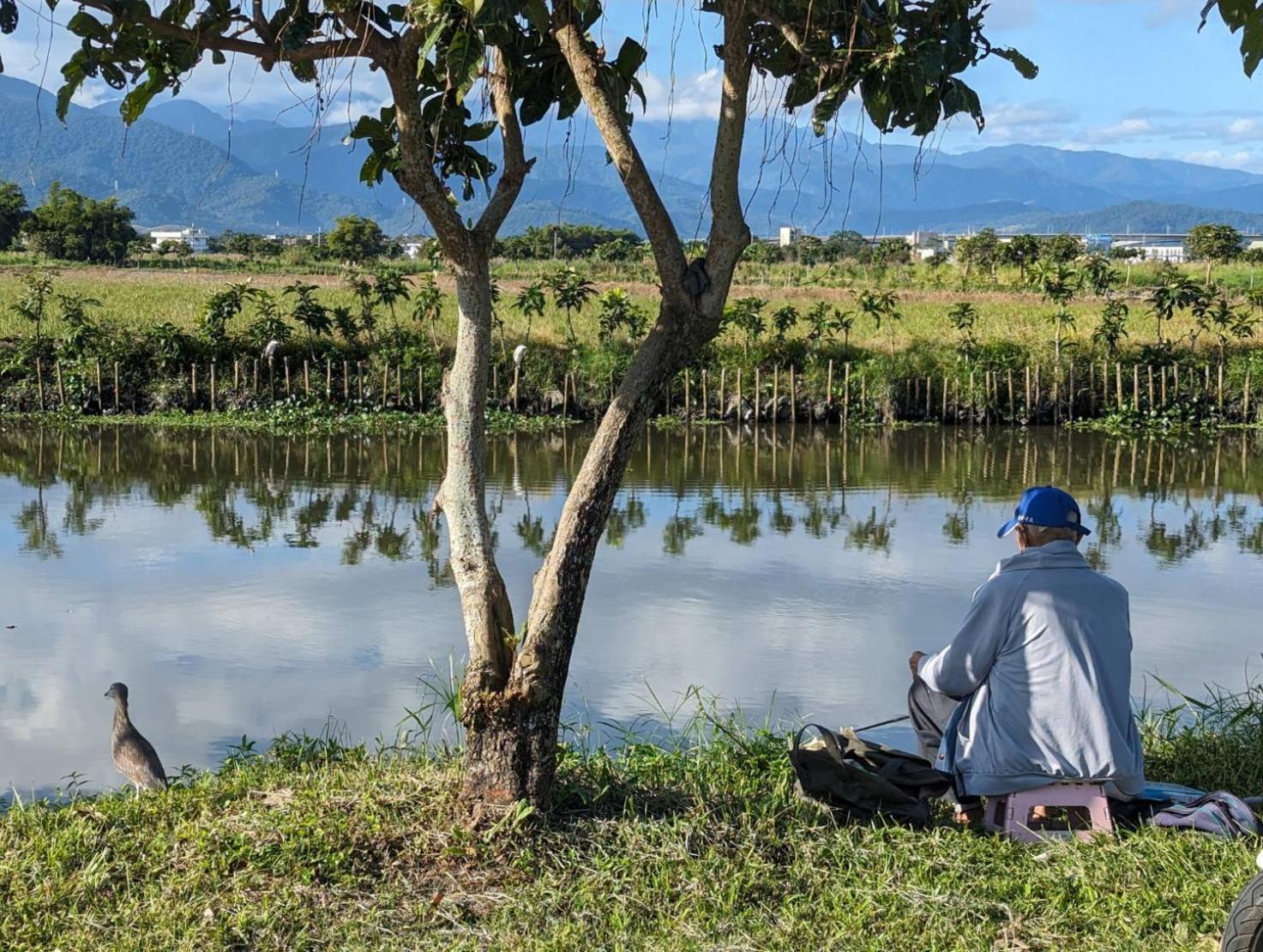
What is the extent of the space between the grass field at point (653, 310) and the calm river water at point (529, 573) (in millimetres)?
4524

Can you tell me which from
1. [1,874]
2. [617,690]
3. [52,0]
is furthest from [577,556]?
[617,690]

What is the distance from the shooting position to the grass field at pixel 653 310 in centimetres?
2253

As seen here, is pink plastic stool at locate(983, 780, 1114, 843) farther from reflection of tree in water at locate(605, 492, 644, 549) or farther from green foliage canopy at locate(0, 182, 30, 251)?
green foliage canopy at locate(0, 182, 30, 251)

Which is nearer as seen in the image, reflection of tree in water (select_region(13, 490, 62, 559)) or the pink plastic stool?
the pink plastic stool

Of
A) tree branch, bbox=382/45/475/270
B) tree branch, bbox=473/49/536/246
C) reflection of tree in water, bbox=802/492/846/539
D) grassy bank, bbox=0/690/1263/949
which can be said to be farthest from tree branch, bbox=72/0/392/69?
reflection of tree in water, bbox=802/492/846/539

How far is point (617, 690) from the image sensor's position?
667 cm

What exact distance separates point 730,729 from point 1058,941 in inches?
72.9

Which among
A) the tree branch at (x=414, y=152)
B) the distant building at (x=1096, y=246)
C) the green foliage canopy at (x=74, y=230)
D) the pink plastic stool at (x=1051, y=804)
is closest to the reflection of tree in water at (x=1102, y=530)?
the pink plastic stool at (x=1051, y=804)

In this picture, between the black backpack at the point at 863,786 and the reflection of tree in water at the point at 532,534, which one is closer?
the black backpack at the point at 863,786

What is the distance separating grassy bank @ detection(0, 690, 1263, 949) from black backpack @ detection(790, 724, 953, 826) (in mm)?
67

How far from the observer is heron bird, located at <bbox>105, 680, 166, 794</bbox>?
4570mm

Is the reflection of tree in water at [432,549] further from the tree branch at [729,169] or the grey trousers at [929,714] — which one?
the tree branch at [729,169]

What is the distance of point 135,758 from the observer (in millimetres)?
4684

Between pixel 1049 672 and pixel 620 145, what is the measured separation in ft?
6.46
